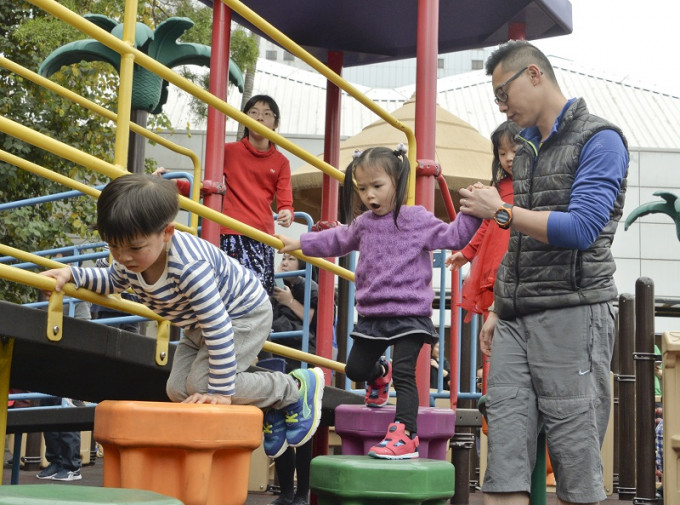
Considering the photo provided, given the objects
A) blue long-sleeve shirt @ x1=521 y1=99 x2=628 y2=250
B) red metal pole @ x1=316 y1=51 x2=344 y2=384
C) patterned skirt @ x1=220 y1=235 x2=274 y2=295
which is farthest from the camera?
red metal pole @ x1=316 y1=51 x2=344 y2=384

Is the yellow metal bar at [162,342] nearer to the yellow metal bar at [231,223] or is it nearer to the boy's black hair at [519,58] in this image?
the yellow metal bar at [231,223]

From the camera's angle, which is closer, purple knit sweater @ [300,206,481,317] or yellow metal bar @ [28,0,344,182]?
yellow metal bar @ [28,0,344,182]

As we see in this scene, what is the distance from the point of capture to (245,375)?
11.0 ft

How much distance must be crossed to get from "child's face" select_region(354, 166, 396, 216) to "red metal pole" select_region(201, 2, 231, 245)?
3.04ft

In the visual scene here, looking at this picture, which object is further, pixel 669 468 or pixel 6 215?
Result: pixel 6 215

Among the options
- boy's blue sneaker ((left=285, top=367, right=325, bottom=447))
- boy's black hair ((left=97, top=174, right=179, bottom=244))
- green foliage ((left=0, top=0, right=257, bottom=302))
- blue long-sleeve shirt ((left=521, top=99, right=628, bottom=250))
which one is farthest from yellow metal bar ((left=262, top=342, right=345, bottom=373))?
green foliage ((left=0, top=0, right=257, bottom=302))

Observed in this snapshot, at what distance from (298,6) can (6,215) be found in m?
7.01

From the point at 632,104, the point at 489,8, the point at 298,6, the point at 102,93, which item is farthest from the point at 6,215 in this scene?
the point at 632,104

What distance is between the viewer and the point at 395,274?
364cm

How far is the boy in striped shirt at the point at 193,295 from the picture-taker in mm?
2855

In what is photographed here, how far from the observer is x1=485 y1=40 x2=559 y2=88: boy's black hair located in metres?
3.22

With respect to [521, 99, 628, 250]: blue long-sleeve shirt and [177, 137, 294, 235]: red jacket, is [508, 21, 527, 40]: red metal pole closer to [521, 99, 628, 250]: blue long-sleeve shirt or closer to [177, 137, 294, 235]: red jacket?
[177, 137, 294, 235]: red jacket

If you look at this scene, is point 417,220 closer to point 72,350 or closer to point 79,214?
point 72,350

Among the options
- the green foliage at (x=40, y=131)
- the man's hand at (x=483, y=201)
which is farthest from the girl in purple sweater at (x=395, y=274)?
the green foliage at (x=40, y=131)
